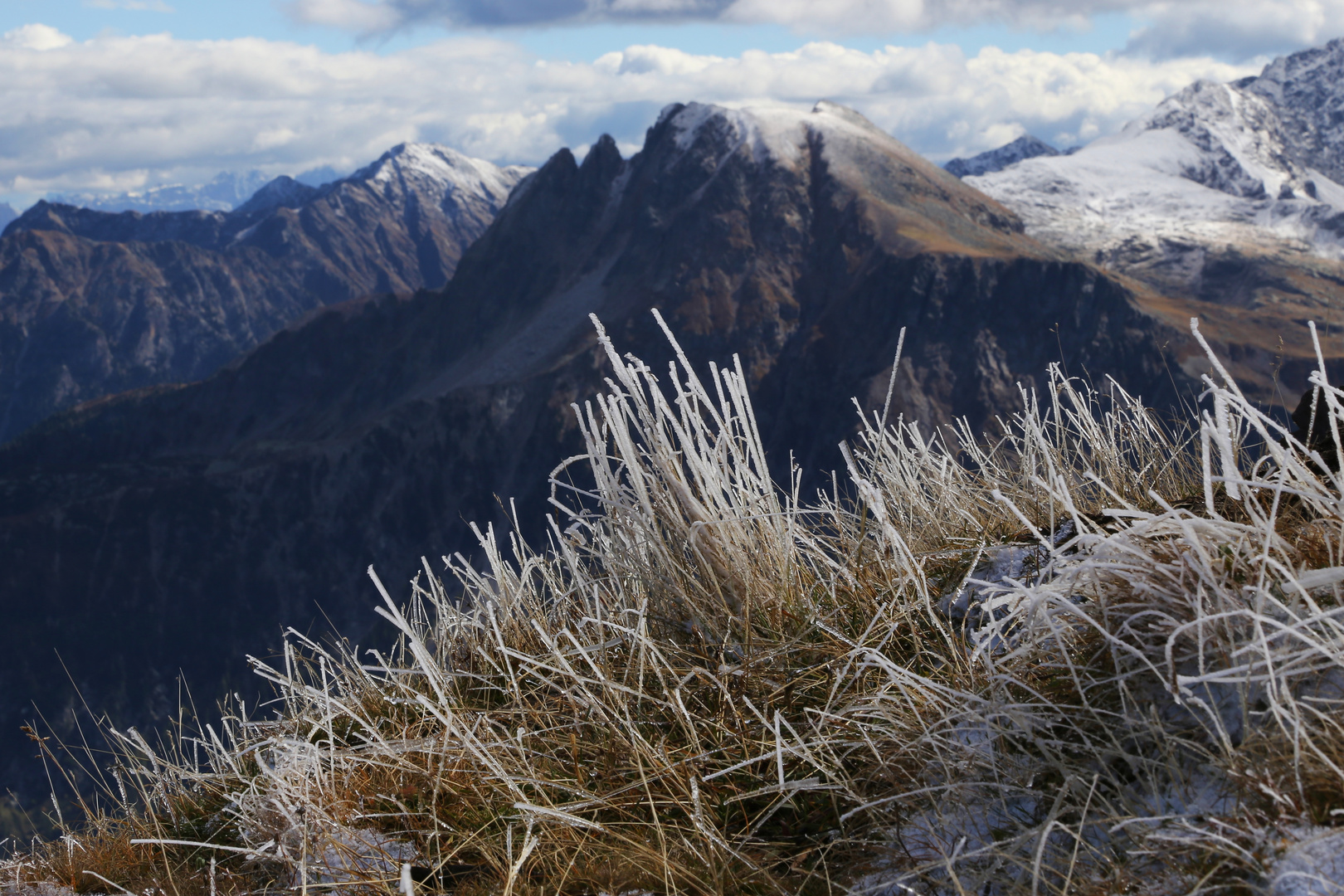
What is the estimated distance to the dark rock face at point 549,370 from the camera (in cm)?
10456

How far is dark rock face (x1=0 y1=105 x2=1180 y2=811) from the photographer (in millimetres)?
104562

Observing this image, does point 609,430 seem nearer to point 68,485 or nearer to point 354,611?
point 354,611

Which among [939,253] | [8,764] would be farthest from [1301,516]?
[8,764]

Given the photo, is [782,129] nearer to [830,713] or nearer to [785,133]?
[785,133]

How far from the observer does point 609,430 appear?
3.60 meters

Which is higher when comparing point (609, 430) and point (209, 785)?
point (609, 430)

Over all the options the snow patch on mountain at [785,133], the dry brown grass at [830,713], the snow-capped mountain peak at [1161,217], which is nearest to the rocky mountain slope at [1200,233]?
Result: the snow-capped mountain peak at [1161,217]

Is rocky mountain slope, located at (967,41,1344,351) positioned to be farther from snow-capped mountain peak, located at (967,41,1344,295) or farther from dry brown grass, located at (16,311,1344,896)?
dry brown grass, located at (16,311,1344,896)

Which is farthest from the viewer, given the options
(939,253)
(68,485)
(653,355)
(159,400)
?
(159,400)

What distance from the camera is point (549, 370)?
404 ft

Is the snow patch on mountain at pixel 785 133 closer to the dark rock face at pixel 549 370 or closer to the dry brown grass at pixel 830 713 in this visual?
the dark rock face at pixel 549 370

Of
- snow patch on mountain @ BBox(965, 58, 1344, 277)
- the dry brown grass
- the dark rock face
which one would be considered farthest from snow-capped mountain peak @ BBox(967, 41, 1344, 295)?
the dry brown grass

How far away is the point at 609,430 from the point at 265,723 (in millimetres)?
1945

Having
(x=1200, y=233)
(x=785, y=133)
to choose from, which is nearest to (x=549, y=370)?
(x=785, y=133)
